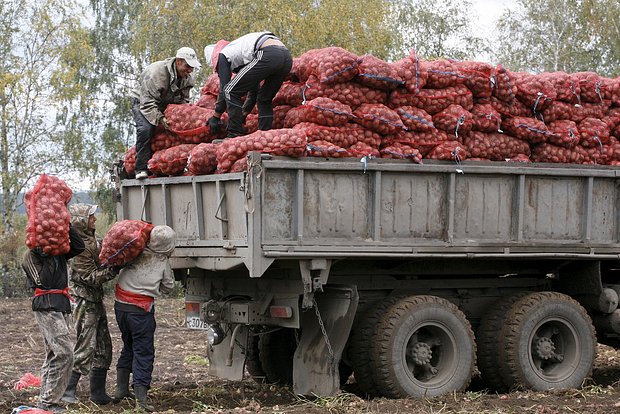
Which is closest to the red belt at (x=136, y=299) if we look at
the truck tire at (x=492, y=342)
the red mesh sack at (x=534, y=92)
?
the truck tire at (x=492, y=342)

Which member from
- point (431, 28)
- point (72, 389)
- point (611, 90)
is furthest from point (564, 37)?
point (72, 389)

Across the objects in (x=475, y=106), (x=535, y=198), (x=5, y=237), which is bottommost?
(x=5, y=237)

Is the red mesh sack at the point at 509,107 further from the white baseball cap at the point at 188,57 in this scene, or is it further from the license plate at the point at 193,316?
the license plate at the point at 193,316

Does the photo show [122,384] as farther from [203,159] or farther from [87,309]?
[203,159]

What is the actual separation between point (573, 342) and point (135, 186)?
466 centimetres

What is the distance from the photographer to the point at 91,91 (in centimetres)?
3325

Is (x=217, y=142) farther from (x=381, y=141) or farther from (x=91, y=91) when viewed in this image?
(x=91, y=91)

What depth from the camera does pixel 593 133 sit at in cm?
1038

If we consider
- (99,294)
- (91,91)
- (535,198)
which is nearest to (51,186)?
(99,294)

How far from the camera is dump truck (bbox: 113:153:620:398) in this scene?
28.7 ft

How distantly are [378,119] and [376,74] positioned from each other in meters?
0.45

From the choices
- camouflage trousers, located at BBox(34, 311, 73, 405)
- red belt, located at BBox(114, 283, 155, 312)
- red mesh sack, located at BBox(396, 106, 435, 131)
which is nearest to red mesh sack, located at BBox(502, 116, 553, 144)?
red mesh sack, located at BBox(396, 106, 435, 131)

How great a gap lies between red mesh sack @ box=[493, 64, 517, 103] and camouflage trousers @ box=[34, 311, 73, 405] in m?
4.75

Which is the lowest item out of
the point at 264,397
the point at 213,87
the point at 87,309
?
the point at 264,397
